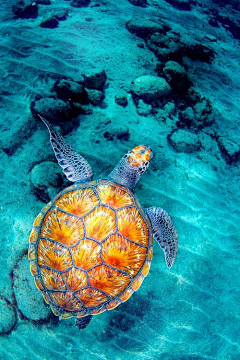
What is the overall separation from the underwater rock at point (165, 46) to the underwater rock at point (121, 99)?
1.81 meters

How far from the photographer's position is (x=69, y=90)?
13.3ft

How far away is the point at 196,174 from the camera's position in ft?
12.7

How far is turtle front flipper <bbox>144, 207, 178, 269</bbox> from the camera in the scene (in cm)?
298

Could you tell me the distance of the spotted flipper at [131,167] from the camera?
10.6 ft

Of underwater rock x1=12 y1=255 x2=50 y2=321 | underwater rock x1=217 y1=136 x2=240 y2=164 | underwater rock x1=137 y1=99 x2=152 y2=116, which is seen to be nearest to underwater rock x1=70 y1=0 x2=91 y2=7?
underwater rock x1=137 y1=99 x2=152 y2=116

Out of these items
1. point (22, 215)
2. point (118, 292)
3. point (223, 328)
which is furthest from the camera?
point (22, 215)

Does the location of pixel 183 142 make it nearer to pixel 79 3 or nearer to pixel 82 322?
pixel 82 322

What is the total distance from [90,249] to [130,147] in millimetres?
2178

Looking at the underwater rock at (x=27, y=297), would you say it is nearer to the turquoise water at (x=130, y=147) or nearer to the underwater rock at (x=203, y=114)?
the turquoise water at (x=130, y=147)

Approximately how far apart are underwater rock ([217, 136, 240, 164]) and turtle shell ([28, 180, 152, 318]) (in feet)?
7.98

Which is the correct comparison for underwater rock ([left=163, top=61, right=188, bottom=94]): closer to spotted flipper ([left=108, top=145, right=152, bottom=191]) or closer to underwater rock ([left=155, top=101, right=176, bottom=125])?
underwater rock ([left=155, top=101, right=176, bottom=125])

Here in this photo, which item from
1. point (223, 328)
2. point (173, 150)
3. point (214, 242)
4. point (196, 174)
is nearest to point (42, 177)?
point (173, 150)

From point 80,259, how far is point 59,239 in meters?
0.36

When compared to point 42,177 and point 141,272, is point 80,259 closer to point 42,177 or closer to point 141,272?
point 141,272
